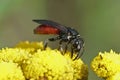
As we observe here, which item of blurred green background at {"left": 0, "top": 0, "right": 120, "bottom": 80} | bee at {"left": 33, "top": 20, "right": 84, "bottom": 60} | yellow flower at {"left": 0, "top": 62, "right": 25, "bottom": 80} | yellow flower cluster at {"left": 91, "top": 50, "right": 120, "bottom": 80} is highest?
blurred green background at {"left": 0, "top": 0, "right": 120, "bottom": 80}

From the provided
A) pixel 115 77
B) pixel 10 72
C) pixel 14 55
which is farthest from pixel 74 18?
pixel 10 72

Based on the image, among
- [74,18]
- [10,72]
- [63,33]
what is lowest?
Answer: [10,72]

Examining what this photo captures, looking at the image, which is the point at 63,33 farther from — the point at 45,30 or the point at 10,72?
the point at 10,72

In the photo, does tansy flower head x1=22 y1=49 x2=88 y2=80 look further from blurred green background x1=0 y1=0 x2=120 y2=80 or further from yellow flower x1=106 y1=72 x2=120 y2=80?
blurred green background x1=0 y1=0 x2=120 y2=80

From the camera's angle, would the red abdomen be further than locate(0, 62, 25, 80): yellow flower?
Yes

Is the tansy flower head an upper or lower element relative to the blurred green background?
lower

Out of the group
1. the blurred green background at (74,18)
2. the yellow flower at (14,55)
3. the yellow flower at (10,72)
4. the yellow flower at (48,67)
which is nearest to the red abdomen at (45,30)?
the yellow flower at (14,55)

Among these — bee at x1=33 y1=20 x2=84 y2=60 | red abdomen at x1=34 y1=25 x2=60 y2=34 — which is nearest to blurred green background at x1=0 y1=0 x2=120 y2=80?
bee at x1=33 y1=20 x2=84 y2=60
